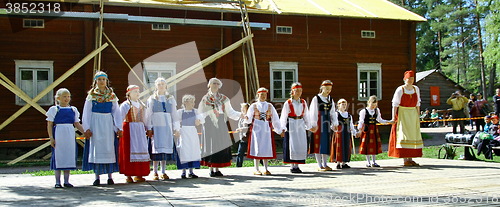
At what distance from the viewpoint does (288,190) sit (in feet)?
19.4

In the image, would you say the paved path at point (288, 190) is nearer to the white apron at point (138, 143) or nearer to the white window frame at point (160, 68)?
the white apron at point (138, 143)

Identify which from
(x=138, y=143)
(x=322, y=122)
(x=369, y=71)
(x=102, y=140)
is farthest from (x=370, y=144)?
(x=369, y=71)

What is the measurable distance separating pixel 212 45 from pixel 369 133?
26.6ft

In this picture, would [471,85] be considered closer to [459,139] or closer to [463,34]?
[463,34]

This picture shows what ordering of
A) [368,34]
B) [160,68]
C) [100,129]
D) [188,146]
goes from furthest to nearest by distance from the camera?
1. [368,34]
2. [160,68]
3. [188,146]
4. [100,129]

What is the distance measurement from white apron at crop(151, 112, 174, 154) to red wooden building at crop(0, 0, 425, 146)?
578 cm

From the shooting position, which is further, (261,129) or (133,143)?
(261,129)

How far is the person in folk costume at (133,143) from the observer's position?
675cm

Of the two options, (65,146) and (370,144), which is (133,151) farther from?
(370,144)

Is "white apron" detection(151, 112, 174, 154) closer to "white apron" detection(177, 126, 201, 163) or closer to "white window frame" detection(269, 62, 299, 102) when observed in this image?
"white apron" detection(177, 126, 201, 163)

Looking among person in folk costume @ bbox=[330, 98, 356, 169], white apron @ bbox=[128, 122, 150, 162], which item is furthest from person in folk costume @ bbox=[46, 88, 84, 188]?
person in folk costume @ bbox=[330, 98, 356, 169]

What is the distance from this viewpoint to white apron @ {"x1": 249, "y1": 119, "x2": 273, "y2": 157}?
25.3 feet

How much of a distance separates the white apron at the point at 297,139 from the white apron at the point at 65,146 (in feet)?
10.9

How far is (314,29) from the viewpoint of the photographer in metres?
16.8
